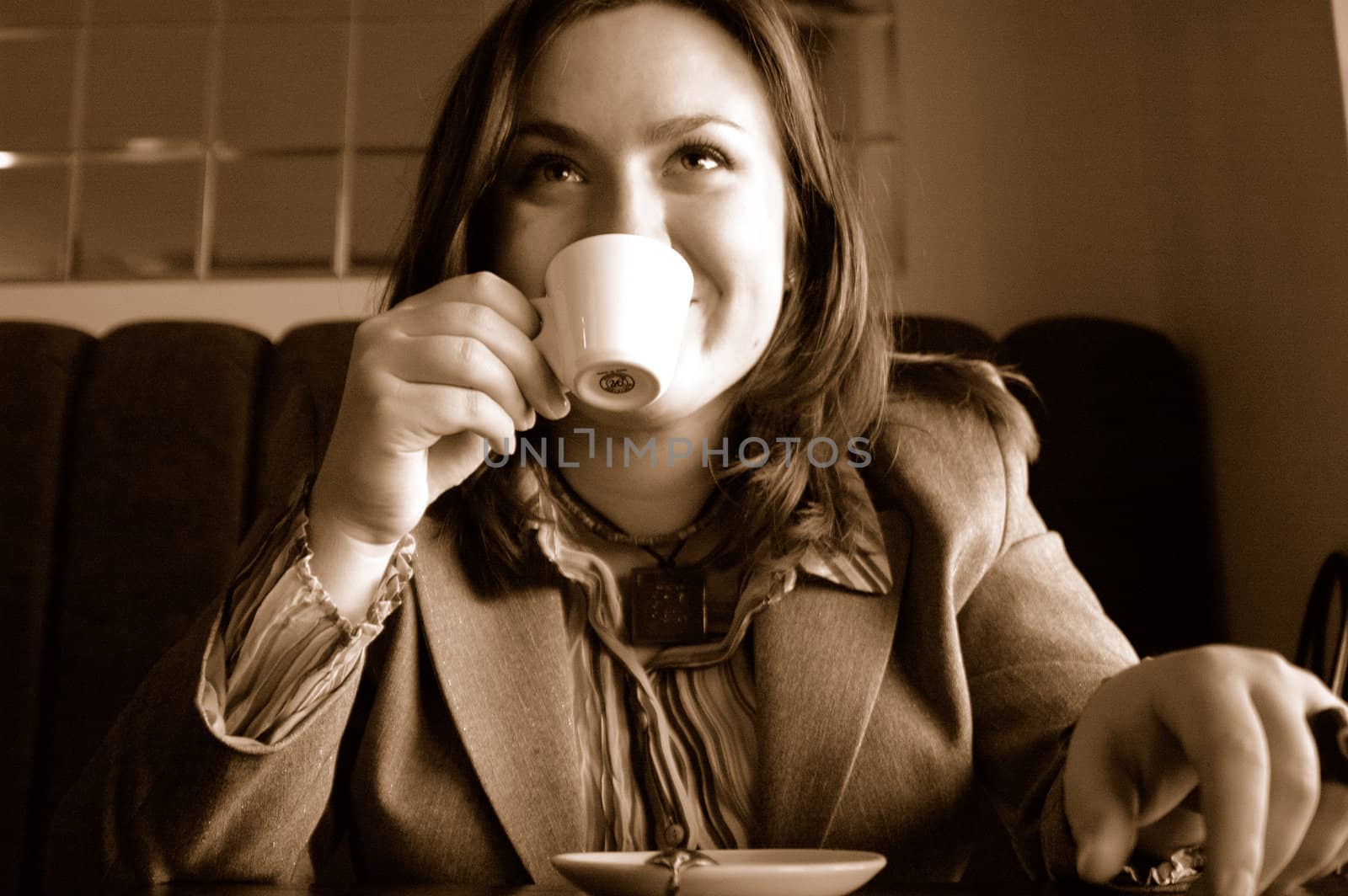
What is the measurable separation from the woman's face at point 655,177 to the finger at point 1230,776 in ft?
1.62

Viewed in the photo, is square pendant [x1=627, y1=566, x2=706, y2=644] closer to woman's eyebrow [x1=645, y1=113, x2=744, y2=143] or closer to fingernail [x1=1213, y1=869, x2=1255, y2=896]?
woman's eyebrow [x1=645, y1=113, x2=744, y2=143]

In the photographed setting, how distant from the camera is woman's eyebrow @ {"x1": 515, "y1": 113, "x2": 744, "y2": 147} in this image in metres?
0.99

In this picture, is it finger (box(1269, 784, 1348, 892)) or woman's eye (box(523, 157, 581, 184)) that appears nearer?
finger (box(1269, 784, 1348, 892))

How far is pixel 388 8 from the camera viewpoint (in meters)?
2.21

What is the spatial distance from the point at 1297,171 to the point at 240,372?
4.65 ft

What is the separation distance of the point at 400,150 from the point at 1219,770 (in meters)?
1.88

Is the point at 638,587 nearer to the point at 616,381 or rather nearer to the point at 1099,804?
the point at 616,381

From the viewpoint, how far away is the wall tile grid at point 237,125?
82.8 inches

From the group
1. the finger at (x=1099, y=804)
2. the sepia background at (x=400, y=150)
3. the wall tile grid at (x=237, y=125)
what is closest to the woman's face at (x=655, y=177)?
the finger at (x=1099, y=804)

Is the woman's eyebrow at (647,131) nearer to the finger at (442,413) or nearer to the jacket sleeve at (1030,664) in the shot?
the finger at (442,413)

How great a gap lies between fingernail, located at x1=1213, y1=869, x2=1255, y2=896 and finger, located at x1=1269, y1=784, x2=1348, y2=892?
82mm

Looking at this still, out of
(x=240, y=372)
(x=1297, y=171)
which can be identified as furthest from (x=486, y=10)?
(x=1297, y=171)

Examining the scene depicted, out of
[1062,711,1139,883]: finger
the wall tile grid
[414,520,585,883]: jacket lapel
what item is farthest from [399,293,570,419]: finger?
the wall tile grid

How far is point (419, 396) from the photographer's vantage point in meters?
0.80
